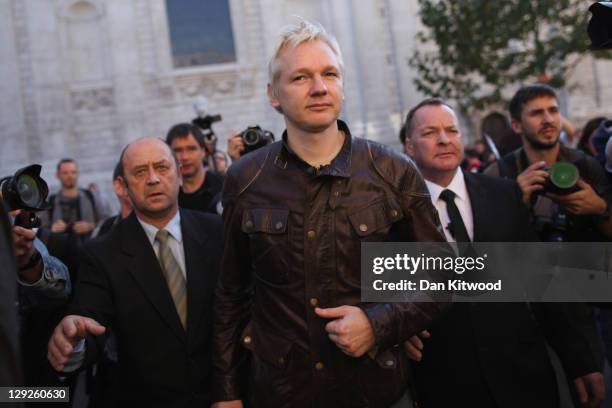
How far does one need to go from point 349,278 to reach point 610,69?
2268cm

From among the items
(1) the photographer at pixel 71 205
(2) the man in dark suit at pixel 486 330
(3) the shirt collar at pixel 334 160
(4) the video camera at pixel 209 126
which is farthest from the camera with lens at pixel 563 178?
(1) the photographer at pixel 71 205

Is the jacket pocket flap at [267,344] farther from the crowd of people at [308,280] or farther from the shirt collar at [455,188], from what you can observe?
the shirt collar at [455,188]

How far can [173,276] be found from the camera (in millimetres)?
3414

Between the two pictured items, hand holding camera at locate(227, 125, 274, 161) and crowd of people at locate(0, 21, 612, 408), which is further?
hand holding camera at locate(227, 125, 274, 161)

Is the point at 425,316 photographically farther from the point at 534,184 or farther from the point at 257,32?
the point at 257,32

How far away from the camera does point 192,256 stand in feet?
11.3

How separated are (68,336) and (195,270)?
2.62 ft

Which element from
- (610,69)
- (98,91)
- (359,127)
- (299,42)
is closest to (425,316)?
(299,42)

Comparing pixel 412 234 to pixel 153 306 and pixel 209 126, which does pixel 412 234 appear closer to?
pixel 153 306

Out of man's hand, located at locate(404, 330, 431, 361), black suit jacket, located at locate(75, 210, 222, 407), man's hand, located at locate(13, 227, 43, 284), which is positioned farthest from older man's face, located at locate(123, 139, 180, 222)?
man's hand, located at locate(404, 330, 431, 361)

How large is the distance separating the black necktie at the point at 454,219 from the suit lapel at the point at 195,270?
1.34m

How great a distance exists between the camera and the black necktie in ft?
11.6

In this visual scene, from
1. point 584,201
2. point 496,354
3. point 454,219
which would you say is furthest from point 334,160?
point 584,201

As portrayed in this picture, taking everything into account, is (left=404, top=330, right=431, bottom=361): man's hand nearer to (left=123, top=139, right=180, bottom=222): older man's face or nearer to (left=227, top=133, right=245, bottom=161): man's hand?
(left=123, top=139, right=180, bottom=222): older man's face
